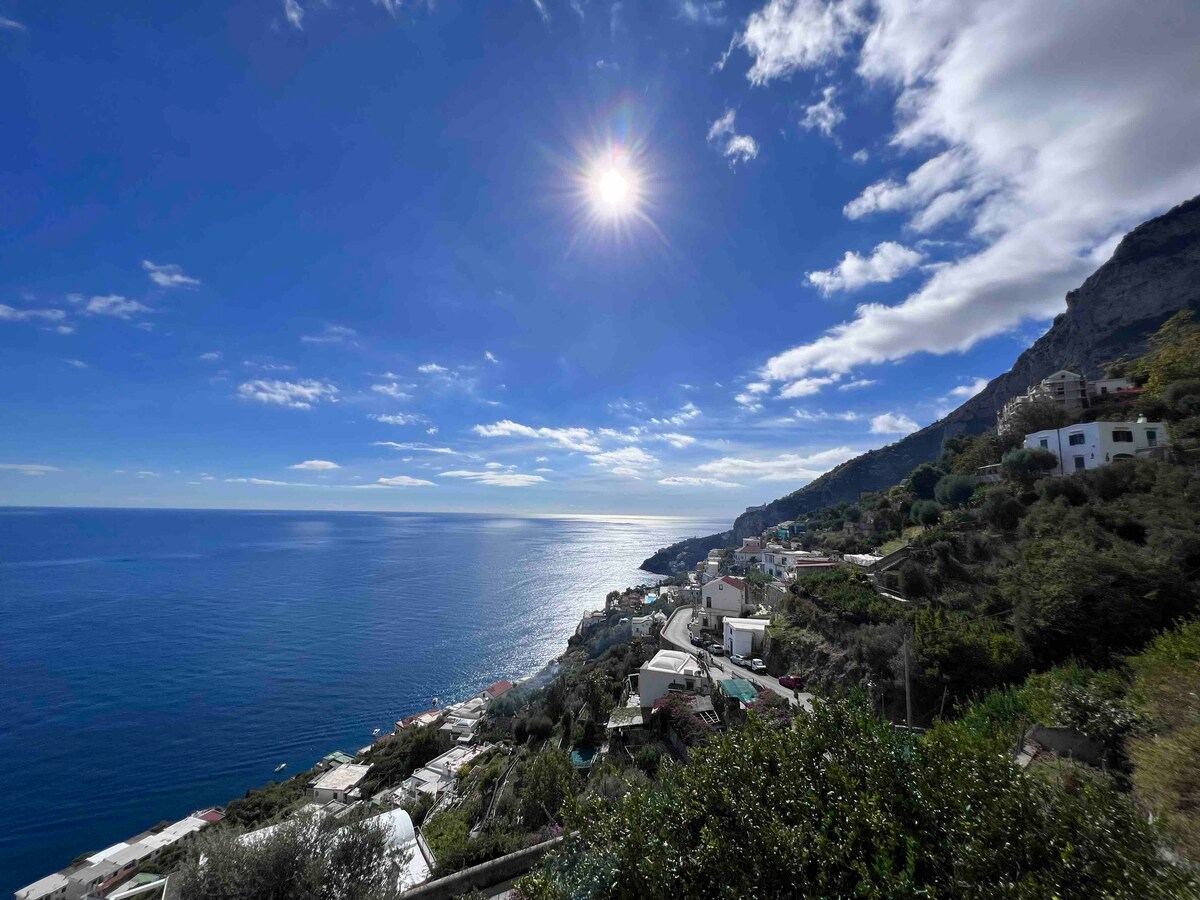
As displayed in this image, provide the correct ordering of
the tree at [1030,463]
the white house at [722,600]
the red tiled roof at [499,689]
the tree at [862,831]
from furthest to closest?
1. the red tiled roof at [499,689]
2. the white house at [722,600]
3. the tree at [1030,463]
4. the tree at [862,831]

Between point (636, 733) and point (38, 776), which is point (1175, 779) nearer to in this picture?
point (636, 733)

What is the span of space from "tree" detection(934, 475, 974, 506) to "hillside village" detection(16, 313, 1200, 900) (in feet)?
0.35

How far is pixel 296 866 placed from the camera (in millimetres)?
6977

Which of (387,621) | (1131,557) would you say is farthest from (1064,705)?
(387,621)

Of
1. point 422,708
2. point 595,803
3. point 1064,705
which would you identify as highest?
point 1064,705

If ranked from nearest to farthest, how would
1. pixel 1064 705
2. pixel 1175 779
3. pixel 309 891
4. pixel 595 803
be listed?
pixel 1175 779 → pixel 595 803 → pixel 309 891 → pixel 1064 705

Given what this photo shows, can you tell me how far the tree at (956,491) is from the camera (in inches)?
1169

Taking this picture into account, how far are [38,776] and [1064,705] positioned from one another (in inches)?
1728

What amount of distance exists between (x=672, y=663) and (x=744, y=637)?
6709 millimetres

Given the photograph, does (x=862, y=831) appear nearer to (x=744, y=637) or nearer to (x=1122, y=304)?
(x=744, y=637)

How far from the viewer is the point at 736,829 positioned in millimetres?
5199

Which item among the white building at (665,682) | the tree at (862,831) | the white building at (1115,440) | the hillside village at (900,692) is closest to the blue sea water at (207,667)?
the hillside village at (900,692)

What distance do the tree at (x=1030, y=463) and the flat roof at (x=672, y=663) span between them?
20.2 metres

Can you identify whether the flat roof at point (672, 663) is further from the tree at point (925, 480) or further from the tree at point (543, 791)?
the tree at point (925, 480)
